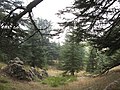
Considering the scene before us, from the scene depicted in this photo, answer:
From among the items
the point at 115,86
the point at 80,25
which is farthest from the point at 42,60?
the point at 80,25

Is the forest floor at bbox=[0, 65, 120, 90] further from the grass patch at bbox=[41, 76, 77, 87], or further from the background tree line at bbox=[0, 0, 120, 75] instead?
the background tree line at bbox=[0, 0, 120, 75]

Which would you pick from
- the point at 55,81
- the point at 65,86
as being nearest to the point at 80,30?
the point at 65,86

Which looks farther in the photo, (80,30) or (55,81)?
(55,81)

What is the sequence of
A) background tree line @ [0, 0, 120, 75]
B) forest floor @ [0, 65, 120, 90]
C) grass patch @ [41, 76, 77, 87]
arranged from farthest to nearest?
grass patch @ [41, 76, 77, 87], forest floor @ [0, 65, 120, 90], background tree line @ [0, 0, 120, 75]

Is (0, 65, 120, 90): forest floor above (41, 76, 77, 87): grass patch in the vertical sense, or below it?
above

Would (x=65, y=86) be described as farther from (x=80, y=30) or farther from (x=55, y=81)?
(x=80, y=30)

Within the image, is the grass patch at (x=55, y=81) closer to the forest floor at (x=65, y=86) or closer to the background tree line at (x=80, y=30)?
the forest floor at (x=65, y=86)

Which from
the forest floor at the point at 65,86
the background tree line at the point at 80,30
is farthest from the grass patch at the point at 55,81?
the background tree line at the point at 80,30

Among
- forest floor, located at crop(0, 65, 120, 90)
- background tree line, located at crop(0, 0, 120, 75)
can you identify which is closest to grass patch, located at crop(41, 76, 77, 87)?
forest floor, located at crop(0, 65, 120, 90)

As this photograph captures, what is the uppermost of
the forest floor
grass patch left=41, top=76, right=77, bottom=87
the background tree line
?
the background tree line

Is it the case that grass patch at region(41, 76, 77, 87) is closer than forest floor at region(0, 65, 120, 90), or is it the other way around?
forest floor at region(0, 65, 120, 90)

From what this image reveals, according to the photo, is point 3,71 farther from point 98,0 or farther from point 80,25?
point 98,0

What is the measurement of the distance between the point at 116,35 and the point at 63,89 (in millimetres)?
12698

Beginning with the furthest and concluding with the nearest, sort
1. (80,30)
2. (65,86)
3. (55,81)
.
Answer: (55,81) < (65,86) < (80,30)
